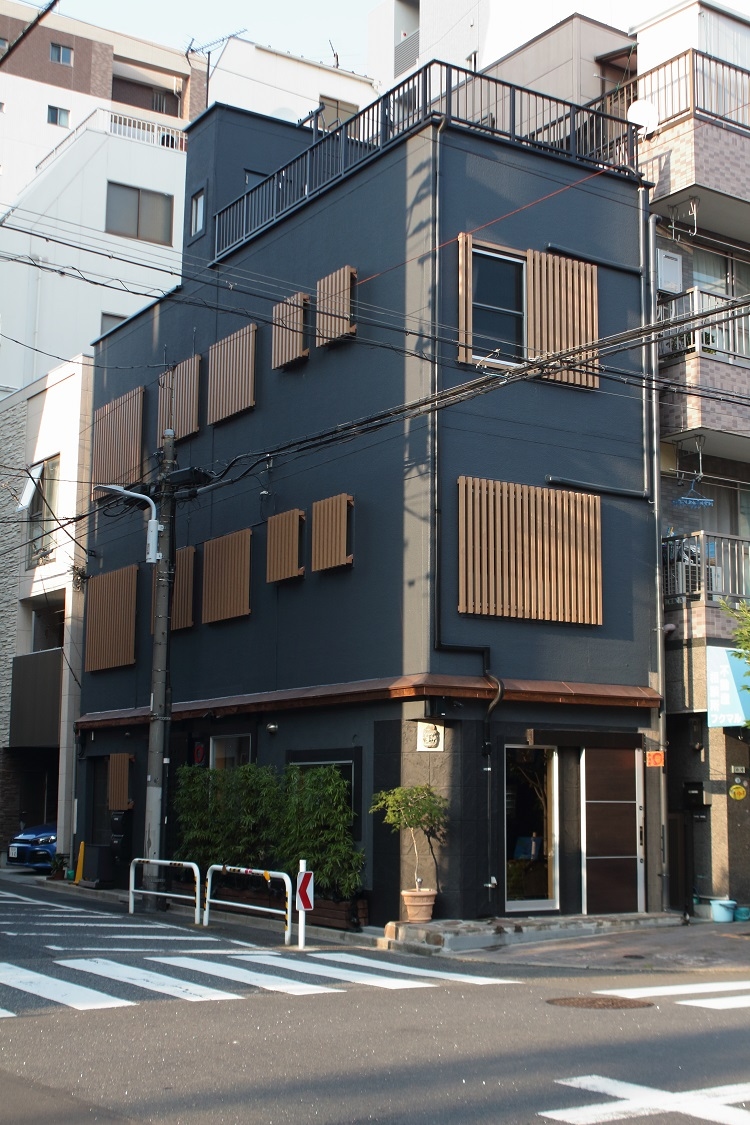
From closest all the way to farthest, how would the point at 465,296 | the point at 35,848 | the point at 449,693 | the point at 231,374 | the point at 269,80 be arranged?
1. the point at 449,693
2. the point at 465,296
3. the point at 231,374
4. the point at 35,848
5. the point at 269,80

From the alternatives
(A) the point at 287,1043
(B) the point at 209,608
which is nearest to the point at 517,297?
(B) the point at 209,608

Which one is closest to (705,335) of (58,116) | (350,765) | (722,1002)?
(350,765)

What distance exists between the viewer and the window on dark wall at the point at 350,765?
1903 centimetres

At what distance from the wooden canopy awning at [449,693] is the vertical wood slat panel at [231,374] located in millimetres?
5483

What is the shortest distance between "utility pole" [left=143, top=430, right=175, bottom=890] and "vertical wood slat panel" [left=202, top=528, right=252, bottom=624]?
1693 mm

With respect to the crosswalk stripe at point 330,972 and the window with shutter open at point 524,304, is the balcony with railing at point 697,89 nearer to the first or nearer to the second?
the window with shutter open at point 524,304

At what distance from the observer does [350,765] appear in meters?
19.5

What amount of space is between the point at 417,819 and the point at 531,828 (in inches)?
92.5

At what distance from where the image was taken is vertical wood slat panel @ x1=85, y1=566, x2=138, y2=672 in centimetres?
2728

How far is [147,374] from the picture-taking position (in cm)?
2791

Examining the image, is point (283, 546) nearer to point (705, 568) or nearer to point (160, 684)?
point (160, 684)

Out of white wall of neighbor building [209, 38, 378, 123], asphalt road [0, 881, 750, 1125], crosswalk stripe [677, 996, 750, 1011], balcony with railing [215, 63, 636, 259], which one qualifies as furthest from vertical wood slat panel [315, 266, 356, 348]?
white wall of neighbor building [209, 38, 378, 123]

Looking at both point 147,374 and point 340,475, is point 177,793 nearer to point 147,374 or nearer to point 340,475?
point 340,475

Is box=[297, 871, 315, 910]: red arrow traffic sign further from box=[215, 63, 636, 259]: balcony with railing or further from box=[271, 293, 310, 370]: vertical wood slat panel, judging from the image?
box=[215, 63, 636, 259]: balcony with railing
